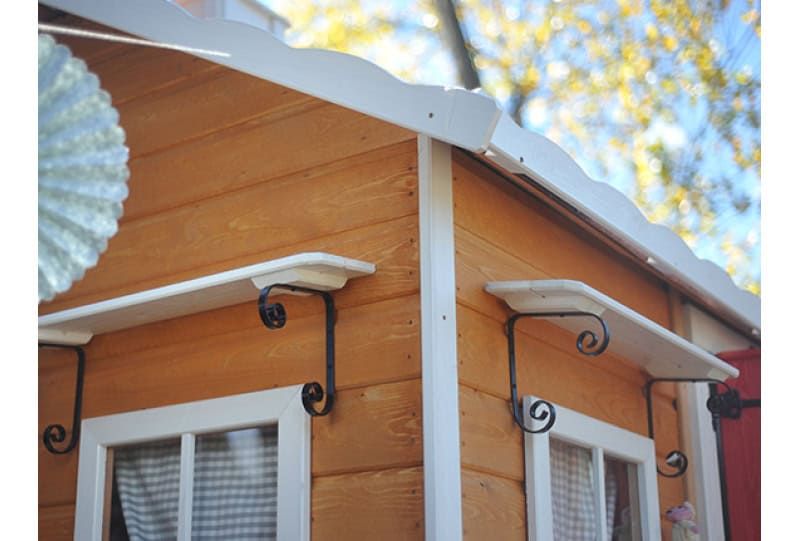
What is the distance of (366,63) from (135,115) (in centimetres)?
83

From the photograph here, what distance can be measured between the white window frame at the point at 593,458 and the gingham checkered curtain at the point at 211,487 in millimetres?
532

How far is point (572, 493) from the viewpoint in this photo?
2.44 meters

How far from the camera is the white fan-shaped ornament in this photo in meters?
2.04

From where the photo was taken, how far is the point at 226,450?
2.28 metres

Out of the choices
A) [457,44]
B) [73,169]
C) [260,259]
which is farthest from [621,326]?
[457,44]

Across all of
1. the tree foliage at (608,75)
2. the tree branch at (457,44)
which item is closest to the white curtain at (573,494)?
the tree foliage at (608,75)

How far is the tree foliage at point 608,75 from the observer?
6.47 metres

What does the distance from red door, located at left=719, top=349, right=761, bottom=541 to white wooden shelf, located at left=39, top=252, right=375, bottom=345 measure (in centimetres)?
152

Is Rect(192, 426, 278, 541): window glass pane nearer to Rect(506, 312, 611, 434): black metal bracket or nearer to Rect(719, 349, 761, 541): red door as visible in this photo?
Rect(506, 312, 611, 434): black metal bracket

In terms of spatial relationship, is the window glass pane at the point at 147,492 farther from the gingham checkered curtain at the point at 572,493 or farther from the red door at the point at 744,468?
the red door at the point at 744,468

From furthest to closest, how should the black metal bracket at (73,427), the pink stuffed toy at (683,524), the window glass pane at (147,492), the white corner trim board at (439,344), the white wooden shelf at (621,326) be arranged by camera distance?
the pink stuffed toy at (683,524) < the black metal bracket at (73,427) < the window glass pane at (147,492) < the white wooden shelf at (621,326) < the white corner trim board at (439,344)

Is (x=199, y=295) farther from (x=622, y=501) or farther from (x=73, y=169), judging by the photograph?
(x=622, y=501)

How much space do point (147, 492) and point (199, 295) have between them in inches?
19.0

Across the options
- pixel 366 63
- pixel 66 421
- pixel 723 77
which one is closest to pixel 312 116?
pixel 366 63
